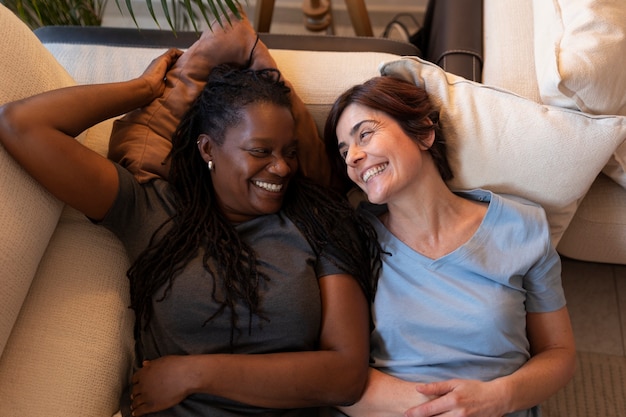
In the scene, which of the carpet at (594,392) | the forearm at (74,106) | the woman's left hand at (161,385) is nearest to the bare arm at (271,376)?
the woman's left hand at (161,385)

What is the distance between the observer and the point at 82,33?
5.06 ft

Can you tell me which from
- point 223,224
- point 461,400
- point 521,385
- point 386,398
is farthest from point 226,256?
point 521,385

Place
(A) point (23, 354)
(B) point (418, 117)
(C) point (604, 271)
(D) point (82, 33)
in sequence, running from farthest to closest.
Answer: (C) point (604, 271)
(D) point (82, 33)
(B) point (418, 117)
(A) point (23, 354)

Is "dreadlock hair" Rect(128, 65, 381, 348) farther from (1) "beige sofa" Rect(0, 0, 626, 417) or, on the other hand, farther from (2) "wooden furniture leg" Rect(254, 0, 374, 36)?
(2) "wooden furniture leg" Rect(254, 0, 374, 36)

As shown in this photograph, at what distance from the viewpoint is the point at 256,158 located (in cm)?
115

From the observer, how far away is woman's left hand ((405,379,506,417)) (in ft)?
3.65

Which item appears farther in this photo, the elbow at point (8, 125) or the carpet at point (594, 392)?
the carpet at point (594, 392)

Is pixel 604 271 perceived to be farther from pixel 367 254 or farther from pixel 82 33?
pixel 82 33

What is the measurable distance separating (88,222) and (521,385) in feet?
Answer: 3.23

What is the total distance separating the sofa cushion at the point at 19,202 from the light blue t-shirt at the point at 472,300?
2.33ft

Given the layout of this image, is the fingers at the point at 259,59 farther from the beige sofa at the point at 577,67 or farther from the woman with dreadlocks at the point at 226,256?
the beige sofa at the point at 577,67

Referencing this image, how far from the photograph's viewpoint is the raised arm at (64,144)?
1.07 meters

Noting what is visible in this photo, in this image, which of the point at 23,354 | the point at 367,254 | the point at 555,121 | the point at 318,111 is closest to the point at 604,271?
the point at 555,121

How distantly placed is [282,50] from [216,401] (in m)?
0.89
